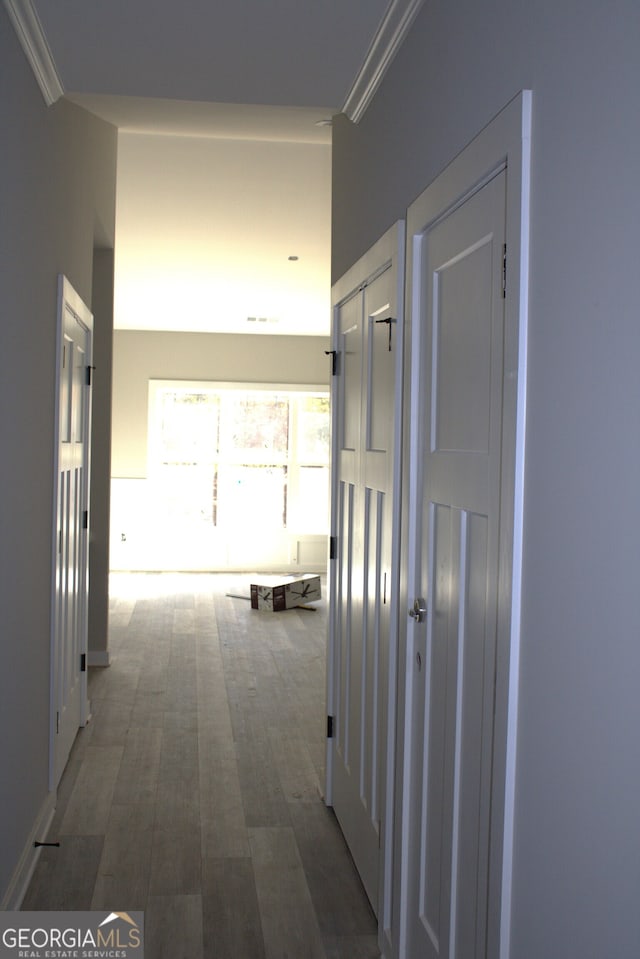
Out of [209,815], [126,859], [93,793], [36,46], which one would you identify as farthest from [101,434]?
[36,46]

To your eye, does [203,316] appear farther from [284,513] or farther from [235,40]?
[235,40]

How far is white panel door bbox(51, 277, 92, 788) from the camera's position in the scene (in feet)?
11.3

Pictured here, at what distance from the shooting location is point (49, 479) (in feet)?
10.7

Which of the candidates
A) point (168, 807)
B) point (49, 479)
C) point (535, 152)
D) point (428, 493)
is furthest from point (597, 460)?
point (168, 807)

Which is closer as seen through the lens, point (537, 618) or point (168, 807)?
point (537, 618)

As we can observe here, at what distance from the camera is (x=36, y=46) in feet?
8.48

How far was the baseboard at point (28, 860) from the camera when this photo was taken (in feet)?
8.50

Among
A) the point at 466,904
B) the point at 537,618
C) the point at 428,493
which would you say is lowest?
the point at 466,904

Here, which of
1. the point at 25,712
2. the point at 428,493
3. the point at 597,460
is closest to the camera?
the point at 597,460

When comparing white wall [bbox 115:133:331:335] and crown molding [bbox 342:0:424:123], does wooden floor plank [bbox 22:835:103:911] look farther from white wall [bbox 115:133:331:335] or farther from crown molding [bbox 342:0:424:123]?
white wall [bbox 115:133:331:335]

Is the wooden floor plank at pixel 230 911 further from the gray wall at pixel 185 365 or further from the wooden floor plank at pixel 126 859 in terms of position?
the gray wall at pixel 185 365

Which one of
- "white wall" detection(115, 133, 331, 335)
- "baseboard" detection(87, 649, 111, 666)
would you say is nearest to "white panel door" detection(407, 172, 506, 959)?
"white wall" detection(115, 133, 331, 335)

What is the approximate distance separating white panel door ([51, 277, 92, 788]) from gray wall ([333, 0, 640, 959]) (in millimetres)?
2315

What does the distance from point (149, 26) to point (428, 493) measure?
148 centimetres
